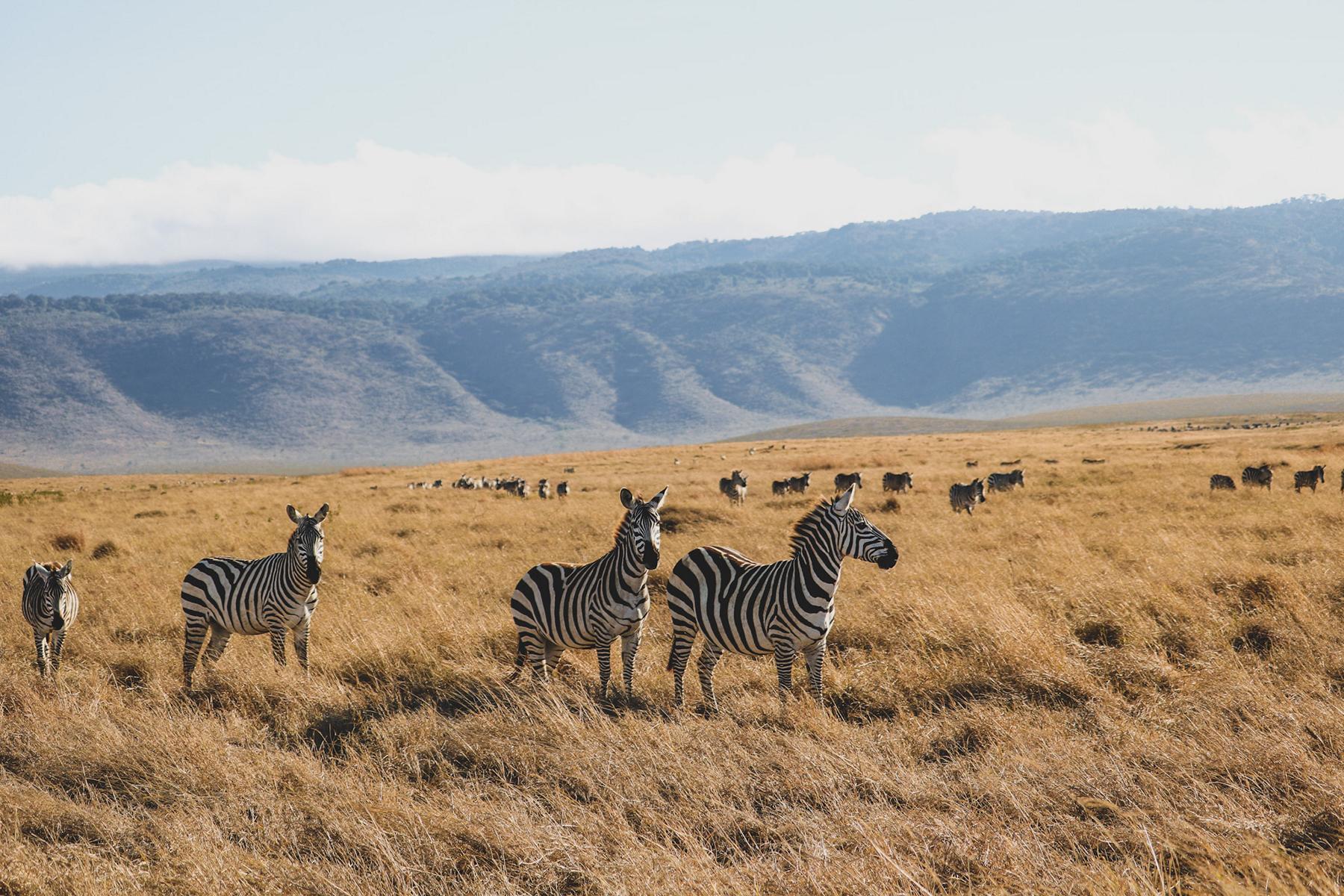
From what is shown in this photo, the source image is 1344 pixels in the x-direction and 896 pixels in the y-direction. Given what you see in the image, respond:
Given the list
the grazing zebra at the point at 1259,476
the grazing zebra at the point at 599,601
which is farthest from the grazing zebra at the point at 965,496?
the grazing zebra at the point at 599,601

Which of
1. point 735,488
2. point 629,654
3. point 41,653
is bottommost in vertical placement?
point 735,488

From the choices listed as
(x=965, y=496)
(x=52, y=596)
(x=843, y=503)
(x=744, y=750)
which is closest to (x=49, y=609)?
(x=52, y=596)

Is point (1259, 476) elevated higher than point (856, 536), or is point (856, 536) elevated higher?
point (856, 536)

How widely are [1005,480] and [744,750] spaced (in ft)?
80.0

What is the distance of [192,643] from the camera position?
10617 millimetres

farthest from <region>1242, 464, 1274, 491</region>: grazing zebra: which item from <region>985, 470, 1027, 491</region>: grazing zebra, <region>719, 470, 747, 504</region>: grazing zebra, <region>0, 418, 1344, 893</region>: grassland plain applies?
<region>719, 470, 747, 504</region>: grazing zebra

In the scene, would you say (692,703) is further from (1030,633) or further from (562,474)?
(562,474)

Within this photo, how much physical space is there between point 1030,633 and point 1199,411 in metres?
206

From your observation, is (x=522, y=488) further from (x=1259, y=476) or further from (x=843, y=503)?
(x=843, y=503)

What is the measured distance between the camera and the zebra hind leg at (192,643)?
1051cm

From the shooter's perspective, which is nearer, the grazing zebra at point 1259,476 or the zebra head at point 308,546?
the zebra head at point 308,546

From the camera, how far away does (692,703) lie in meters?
8.92

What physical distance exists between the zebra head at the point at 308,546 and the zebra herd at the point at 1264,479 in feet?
73.0

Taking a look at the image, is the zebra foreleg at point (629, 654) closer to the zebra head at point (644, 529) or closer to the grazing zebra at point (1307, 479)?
the zebra head at point (644, 529)
